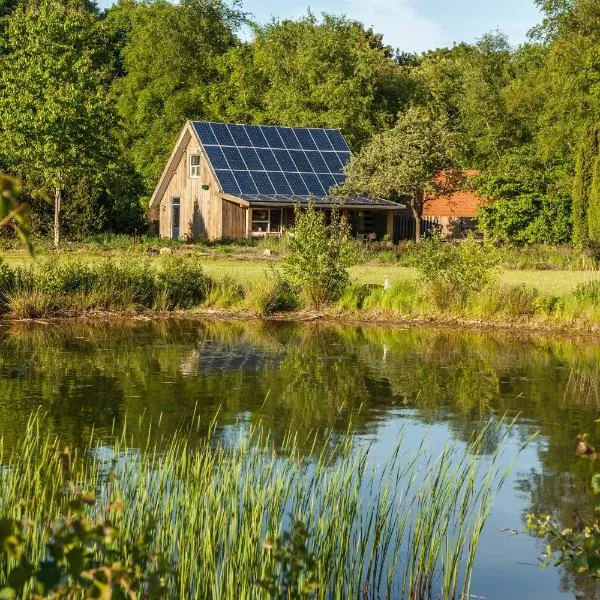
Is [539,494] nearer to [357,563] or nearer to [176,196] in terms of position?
[357,563]

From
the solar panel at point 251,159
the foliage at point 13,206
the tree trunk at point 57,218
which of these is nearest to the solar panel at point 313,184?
the solar panel at point 251,159

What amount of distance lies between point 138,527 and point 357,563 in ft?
3.94

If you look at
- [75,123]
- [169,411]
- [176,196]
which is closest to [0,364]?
[169,411]

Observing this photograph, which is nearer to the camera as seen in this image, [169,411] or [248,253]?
[169,411]

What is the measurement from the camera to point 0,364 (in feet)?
51.8

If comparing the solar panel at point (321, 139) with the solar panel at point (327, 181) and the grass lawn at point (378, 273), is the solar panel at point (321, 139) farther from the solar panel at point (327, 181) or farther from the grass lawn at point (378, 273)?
the grass lawn at point (378, 273)

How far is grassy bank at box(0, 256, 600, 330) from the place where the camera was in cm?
2098

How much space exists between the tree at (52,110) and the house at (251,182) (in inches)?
173

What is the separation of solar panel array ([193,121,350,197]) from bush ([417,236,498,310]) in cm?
2044

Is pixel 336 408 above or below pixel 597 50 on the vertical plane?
below

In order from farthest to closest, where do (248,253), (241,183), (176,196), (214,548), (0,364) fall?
(176,196), (241,183), (248,253), (0,364), (214,548)

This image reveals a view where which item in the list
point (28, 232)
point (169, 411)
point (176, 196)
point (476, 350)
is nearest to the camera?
point (28, 232)

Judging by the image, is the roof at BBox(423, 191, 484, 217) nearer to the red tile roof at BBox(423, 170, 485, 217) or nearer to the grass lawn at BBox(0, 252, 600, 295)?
the red tile roof at BBox(423, 170, 485, 217)

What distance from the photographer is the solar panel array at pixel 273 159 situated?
4259 cm
